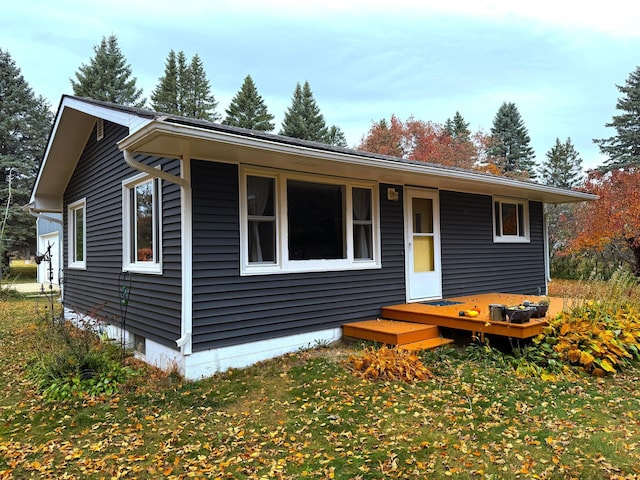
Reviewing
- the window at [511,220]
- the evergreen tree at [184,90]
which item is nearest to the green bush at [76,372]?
the window at [511,220]

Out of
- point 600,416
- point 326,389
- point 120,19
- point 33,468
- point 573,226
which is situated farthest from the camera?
point 573,226

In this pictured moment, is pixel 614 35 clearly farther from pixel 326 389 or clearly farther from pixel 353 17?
pixel 326 389

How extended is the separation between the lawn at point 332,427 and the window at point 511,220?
4.52m

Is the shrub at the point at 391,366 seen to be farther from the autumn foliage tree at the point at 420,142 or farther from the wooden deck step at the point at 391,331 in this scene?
the autumn foliage tree at the point at 420,142

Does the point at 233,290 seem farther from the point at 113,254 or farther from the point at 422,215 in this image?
the point at 422,215

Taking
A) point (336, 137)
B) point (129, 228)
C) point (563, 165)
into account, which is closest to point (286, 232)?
point (129, 228)

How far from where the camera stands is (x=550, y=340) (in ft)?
16.1

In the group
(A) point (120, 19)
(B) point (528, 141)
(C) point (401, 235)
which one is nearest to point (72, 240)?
(A) point (120, 19)

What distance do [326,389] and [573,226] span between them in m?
16.1

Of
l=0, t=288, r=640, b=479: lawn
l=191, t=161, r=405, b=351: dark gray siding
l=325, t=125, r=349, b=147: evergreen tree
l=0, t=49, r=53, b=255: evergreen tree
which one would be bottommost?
l=0, t=288, r=640, b=479: lawn

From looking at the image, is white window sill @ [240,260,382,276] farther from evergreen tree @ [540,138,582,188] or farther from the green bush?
evergreen tree @ [540,138,582,188]

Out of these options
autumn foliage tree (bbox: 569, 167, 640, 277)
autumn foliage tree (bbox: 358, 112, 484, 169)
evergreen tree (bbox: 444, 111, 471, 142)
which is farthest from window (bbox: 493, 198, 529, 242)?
evergreen tree (bbox: 444, 111, 471, 142)

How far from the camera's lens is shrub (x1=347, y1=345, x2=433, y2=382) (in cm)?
429

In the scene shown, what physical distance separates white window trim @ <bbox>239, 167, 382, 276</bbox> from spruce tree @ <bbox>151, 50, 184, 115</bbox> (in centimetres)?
2399
